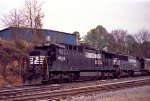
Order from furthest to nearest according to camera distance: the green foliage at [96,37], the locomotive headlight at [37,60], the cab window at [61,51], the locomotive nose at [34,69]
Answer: the green foliage at [96,37] < the cab window at [61,51] < the locomotive headlight at [37,60] < the locomotive nose at [34,69]

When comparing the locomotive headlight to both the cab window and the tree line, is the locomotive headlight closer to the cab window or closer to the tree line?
the cab window

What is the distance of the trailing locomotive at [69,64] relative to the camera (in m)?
22.8

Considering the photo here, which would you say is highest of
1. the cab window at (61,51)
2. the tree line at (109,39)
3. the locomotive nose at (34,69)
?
the tree line at (109,39)

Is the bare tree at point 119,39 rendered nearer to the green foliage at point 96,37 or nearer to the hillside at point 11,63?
the green foliage at point 96,37

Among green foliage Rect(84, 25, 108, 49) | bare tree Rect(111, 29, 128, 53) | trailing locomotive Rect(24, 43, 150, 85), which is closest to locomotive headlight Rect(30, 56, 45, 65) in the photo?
trailing locomotive Rect(24, 43, 150, 85)

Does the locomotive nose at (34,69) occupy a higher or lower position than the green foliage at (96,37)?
lower

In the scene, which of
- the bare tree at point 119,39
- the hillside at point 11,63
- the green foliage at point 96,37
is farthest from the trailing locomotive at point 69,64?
the green foliage at point 96,37

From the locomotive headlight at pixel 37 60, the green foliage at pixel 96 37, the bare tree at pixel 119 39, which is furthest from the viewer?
the green foliage at pixel 96 37

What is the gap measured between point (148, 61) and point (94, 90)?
29863 millimetres

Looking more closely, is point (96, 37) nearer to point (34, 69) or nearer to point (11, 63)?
point (11, 63)

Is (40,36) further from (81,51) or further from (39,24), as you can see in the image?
(81,51)

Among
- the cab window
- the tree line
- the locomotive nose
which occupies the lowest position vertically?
the locomotive nose

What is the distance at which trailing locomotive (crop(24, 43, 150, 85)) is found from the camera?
897 inches

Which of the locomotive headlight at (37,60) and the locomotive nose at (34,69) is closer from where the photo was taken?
the locomotive nose at (34,69)
